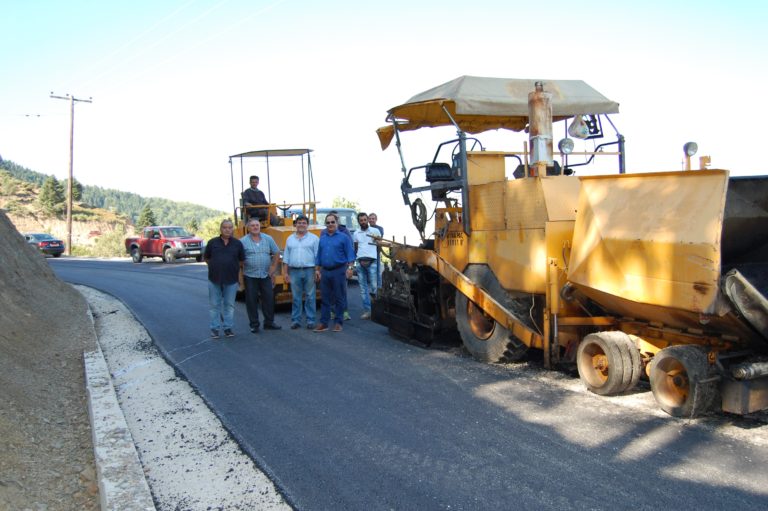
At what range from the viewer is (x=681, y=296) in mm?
4488

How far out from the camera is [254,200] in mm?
12195

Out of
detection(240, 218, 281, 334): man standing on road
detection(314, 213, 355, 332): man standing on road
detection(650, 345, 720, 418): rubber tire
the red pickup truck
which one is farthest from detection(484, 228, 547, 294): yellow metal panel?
the red pickup truck

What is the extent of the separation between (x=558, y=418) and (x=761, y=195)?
254cm

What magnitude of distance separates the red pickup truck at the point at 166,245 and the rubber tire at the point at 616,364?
23.6 metres

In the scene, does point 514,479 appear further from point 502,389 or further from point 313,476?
point 502,389

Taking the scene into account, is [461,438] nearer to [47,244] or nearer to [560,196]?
[560,196]

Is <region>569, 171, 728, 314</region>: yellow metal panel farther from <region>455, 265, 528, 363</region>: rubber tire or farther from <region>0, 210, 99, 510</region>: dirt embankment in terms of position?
<region>0, 210, 99, 510</region>: dirt embankment

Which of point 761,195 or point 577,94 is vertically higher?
point 577,94

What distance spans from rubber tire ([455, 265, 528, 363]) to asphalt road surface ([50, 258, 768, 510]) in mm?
147

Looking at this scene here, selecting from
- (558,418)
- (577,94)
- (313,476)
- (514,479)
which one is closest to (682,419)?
(558,418)

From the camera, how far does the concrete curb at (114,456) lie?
11.8 feet

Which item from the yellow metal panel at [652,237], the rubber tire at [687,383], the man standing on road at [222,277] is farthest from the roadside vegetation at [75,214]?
the rubber tire at [687,383]

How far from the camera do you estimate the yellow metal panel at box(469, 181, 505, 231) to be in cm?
656

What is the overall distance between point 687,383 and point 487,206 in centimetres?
286
